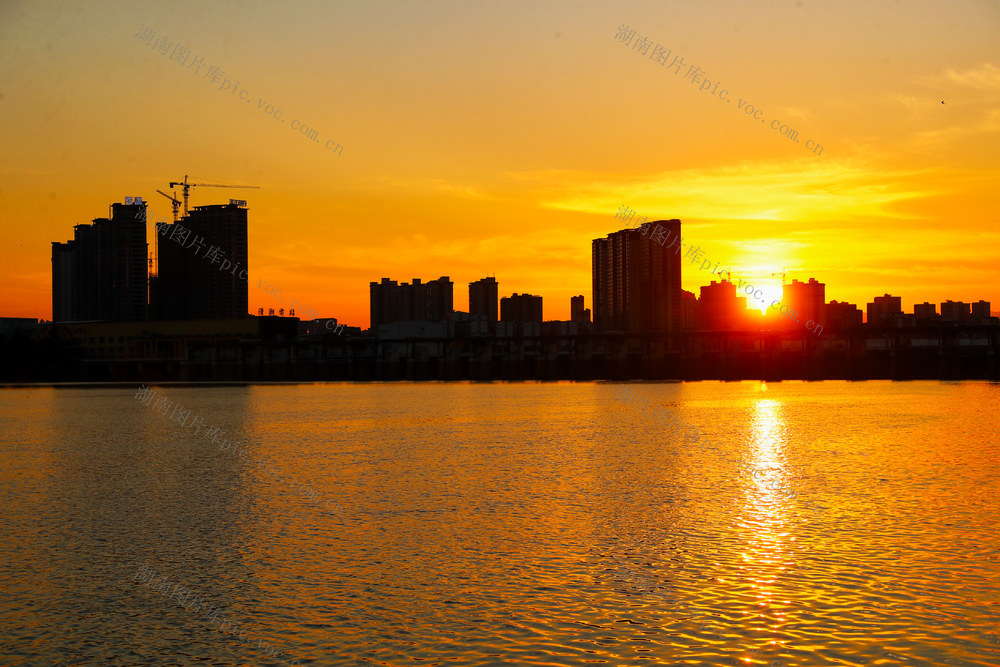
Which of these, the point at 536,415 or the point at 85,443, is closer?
the point at 85,443

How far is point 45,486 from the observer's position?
3125 cm

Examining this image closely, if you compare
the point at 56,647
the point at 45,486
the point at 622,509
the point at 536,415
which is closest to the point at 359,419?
the point at 536,415

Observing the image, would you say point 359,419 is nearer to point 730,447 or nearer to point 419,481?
point 730,447

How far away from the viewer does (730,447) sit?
44094 mm

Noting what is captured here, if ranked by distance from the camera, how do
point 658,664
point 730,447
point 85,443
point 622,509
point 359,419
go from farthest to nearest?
point 359,419
point 85,443
point 730,447
point 622,509
point 658,664

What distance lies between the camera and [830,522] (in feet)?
74.7

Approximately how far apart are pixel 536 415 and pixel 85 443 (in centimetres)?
3422

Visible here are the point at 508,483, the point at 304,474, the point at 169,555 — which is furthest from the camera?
the point at 304,474

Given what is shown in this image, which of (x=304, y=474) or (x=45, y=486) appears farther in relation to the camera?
(x=304, y=474)

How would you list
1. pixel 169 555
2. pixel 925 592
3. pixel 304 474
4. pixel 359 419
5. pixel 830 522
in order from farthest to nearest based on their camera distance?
pixel 359 419 → pixel 304 474 → pixel 830 522 → pixel 169 555 → pixel 925 592

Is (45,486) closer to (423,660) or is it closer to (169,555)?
(169,555)

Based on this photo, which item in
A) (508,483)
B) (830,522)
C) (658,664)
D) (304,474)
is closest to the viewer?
(658,664)

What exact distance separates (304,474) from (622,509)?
13441mm

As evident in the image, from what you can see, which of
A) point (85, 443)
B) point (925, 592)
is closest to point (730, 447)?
point (925, 592)
